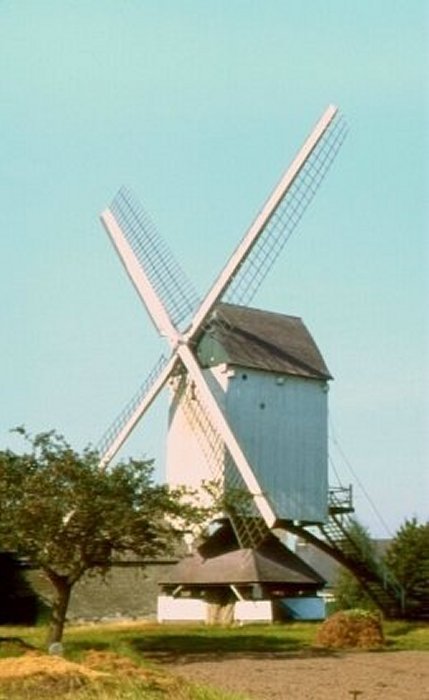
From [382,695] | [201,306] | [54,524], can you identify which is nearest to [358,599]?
[201,306]

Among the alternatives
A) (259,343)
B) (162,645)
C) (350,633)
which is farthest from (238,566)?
(350,633)

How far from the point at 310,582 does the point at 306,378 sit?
24.8 feet

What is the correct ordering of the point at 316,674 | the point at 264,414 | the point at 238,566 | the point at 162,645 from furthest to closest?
the point at 264,414, the point at 238,566, the point at 162,645, the point at 316,674

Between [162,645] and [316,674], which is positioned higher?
[162,645]

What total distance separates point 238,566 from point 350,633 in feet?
36.2

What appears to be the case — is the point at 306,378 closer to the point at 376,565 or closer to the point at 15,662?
the point at 376,565

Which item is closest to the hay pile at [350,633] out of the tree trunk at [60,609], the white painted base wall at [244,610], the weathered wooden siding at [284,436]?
the tree trunk at [60,609]

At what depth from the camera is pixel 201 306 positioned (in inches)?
1726

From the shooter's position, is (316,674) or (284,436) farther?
(284,436)

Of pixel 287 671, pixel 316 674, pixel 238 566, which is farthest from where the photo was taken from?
→ pixel 238 566

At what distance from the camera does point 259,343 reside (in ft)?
148

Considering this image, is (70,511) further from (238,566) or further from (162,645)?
(238,566)

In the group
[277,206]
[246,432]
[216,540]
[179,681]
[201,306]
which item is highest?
[277,206]

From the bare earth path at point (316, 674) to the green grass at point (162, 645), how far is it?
0.99 m
